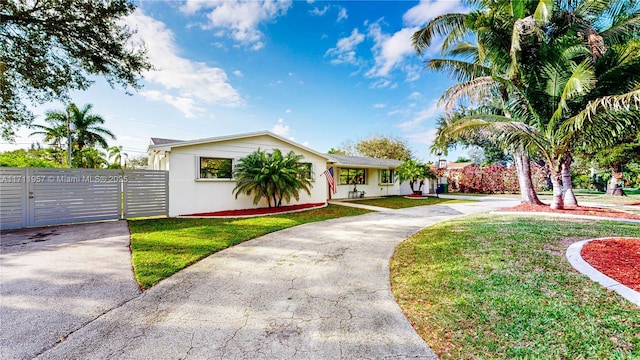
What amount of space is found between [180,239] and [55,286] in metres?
2.49

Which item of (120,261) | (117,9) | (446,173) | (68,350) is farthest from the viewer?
(446,173)

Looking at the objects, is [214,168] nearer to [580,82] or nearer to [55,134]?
[580,82]

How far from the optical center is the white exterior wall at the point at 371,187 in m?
17.7

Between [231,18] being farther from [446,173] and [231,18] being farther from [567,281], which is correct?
[446,173]

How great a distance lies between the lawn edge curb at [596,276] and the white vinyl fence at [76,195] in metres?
11.5

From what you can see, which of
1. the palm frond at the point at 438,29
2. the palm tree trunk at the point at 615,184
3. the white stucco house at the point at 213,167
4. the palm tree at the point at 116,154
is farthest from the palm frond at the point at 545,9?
the palm tree at the point at 116,154

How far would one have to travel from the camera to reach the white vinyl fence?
729 centimetres

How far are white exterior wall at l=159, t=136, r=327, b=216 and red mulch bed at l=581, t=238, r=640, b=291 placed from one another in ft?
35.4

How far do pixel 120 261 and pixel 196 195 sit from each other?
5849mm

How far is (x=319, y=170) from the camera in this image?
14234 millimetres

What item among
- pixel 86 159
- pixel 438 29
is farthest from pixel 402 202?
pixel 86 159

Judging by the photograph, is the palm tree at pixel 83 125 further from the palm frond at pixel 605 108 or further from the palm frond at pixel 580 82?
the palm frond at pixel 605 108

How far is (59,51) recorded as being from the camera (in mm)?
7934

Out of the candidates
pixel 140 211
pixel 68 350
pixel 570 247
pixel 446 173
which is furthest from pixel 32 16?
pixel 446 173
